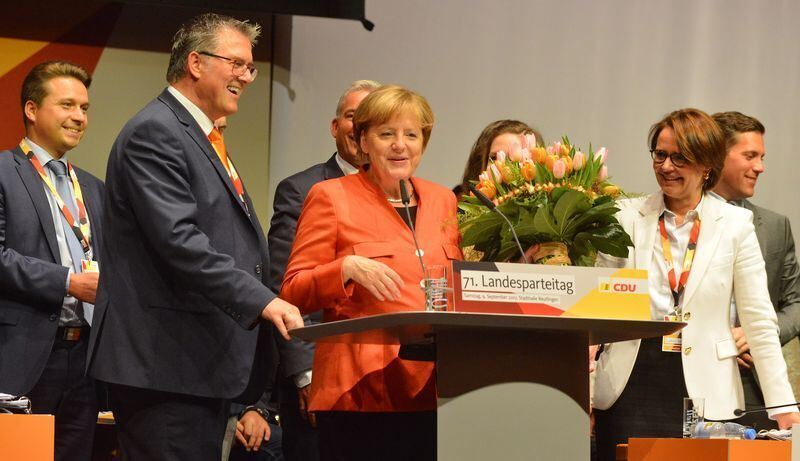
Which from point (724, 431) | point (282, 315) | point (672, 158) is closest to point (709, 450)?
point (724, 431)

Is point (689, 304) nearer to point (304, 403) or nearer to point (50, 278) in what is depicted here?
point (304, 403)

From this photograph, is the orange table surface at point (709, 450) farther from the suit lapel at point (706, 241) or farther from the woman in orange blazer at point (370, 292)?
the suit lapel at point (706, 241)

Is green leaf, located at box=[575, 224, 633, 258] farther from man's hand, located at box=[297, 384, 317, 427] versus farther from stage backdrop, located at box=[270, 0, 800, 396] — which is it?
stage backdrop, located at box=[270, 0, 800, 396]

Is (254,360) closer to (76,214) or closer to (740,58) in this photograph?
(76,214)

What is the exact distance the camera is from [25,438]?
2332mm

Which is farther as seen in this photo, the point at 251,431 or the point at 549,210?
the point at 251,431

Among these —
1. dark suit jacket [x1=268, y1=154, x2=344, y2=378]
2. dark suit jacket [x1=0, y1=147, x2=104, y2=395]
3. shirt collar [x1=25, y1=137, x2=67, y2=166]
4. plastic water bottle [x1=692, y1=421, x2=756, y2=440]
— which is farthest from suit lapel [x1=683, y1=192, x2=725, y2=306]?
shirt collar [x1=25, y1=137, x2=67, y2=166]

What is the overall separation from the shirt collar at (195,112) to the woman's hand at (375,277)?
0.84m

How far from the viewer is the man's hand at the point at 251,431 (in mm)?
4078

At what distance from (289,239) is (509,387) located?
1.55 meters

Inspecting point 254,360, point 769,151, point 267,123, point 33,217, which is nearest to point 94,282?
point 33,217

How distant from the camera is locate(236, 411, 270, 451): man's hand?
408 centimetres

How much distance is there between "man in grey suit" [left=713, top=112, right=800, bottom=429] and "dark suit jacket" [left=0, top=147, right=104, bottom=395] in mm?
2740

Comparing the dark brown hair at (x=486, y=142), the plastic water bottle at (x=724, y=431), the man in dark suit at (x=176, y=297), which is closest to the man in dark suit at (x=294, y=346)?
the man in dark suit at (x=176, y=297)
